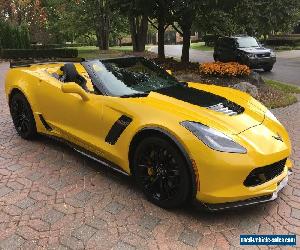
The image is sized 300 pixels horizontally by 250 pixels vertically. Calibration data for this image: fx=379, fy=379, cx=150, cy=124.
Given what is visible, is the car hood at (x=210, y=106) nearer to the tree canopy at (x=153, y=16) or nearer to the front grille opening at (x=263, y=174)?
the front grille opening at (x=263, y=174)

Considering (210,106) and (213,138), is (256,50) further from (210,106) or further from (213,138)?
(213,138)

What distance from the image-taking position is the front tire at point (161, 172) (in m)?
3.74

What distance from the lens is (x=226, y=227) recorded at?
378 cm

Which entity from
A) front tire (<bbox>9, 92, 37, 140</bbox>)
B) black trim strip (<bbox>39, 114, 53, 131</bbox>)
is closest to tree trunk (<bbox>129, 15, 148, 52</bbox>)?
front tire (<bbox>9, 92, 37, 140</bbox>)

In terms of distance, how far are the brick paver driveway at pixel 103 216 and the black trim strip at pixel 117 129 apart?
63 centimetres

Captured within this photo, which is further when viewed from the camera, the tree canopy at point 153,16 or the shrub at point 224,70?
the tree canopy at point 153,16

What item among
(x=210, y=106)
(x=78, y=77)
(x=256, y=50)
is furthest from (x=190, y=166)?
(x=256, y=50)

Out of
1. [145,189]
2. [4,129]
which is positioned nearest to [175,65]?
[4,129]

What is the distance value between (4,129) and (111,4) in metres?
8.56

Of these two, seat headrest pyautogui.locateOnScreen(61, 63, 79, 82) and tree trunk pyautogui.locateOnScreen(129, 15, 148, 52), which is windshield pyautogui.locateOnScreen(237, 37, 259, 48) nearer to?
tree trunk pyautogui.locateOnScreen(129, 15, 148, 52)

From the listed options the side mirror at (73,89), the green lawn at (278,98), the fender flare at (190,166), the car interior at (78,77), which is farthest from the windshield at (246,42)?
the fender flare at (190,166)

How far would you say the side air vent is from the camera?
4.30 meters

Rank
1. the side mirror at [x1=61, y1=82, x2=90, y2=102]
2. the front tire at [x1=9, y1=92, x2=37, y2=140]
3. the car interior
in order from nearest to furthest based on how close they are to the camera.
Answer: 1. the side mirror at [x1=61, y1=82, x2=90, y2=102]
2. the car interior
3. the front tire at [x1=9, y1=92, x2=37, y2=140]

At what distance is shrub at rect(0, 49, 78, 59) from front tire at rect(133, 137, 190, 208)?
23779mm
